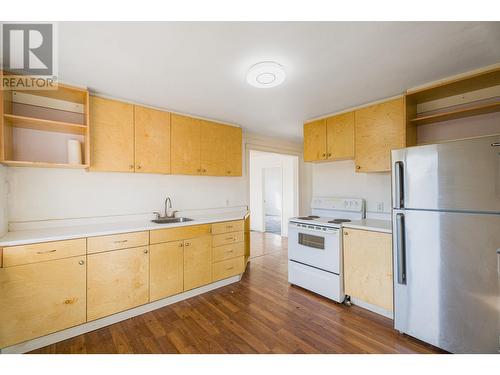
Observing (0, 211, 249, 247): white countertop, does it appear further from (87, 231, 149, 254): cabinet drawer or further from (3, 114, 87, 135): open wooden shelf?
(3, 114, 87, 135): open wooden shelf

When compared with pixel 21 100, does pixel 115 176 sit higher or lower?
lower

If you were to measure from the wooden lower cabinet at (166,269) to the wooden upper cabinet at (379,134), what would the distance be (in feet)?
8.11

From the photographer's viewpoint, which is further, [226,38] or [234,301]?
[234,301]

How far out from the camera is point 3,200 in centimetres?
195

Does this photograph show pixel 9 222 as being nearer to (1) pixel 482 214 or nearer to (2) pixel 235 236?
(2) pixel 235 236

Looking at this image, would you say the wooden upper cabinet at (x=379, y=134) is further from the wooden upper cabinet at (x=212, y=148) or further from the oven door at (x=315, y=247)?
the wooden upper cabinet at (x=212, y=148)

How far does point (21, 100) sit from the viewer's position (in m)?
2.10

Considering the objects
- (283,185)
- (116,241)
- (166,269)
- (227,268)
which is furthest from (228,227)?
(283,185)

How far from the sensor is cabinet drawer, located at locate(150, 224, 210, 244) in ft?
7.72

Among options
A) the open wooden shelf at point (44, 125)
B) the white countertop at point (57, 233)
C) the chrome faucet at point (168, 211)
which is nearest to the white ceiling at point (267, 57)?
the open wooden shelf at point (44, 125)

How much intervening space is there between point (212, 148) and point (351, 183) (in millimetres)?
2133
